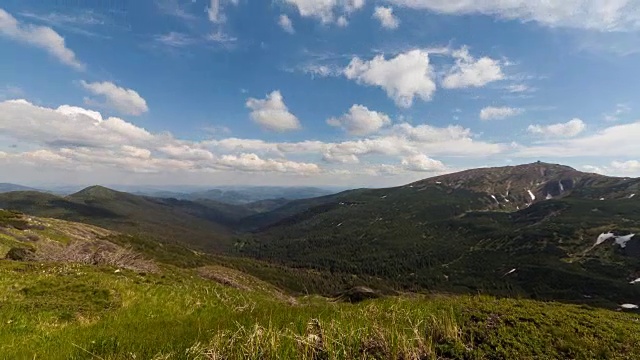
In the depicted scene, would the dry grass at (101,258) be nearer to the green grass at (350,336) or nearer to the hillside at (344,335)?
the hillside at (344,335)

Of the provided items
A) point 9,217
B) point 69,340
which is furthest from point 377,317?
point 9,217

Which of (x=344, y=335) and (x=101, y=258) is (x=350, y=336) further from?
(x=101, y=258)

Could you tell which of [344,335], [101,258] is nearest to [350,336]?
[344,335]

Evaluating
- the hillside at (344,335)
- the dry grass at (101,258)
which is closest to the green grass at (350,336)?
the hillside at (344,335)

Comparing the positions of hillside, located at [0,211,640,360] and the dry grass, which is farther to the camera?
the dry grass

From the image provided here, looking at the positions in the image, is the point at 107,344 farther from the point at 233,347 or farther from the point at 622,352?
the point at 622,352

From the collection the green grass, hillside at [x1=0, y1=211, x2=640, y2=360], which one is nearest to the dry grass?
hillside at [x1=0, y1=211, x2=640, y2=360]

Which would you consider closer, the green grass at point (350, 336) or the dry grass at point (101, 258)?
the green grass at point (350, 336)

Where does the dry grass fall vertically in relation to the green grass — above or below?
below

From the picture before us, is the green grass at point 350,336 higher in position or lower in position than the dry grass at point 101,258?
higher

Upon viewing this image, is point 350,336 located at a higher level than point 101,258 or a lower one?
higher

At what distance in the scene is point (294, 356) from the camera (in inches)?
310

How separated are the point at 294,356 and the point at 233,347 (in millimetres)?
1395

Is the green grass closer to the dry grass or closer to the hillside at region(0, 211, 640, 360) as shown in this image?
the hillside at region(0, 211, 640, 360)
